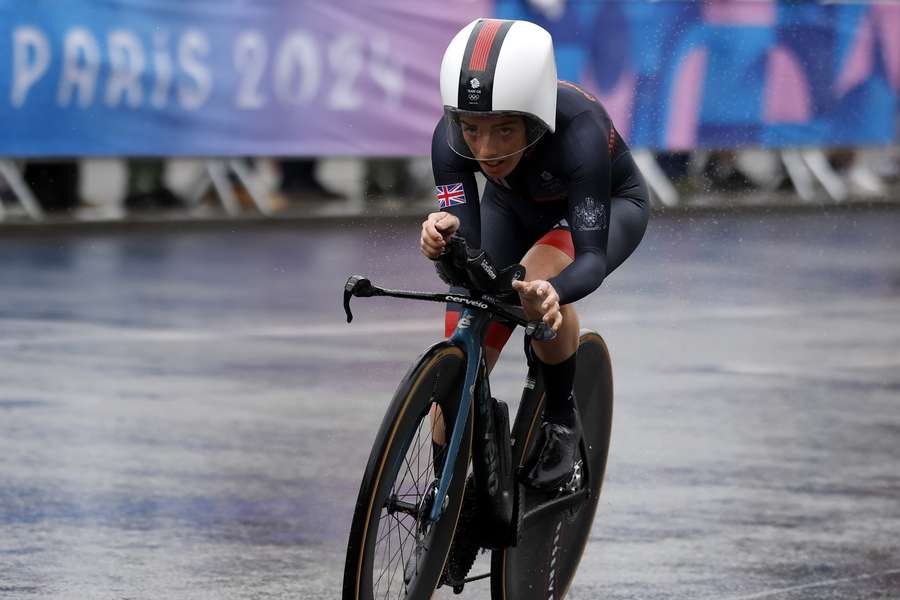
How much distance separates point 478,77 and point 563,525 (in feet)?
5.08

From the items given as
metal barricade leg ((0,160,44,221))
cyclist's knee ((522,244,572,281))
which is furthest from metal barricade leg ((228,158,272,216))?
cyclist's knee ((522,244,572,281))

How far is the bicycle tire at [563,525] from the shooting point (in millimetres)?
6008

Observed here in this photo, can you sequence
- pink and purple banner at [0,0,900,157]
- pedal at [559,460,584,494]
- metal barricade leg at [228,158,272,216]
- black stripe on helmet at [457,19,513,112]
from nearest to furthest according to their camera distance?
black stripe on helmet at [457,19,513,112] < pedal at [559,460,584,494] < pink and purple banner at [0,0,900,157] < metal barricade leg at [228,158,272,216]

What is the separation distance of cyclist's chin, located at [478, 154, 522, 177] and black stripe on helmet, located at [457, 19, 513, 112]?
0.25 m

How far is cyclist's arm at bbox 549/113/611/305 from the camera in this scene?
5555 mm

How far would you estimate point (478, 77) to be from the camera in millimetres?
5371

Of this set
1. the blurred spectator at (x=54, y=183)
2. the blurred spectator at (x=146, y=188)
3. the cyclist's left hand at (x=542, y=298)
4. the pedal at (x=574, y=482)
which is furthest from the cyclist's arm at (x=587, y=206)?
the blurred spectator at (x=146, y=188)

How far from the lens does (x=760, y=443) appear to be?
366 inches

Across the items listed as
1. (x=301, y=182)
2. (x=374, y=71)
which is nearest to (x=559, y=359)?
(x=374, y=71)

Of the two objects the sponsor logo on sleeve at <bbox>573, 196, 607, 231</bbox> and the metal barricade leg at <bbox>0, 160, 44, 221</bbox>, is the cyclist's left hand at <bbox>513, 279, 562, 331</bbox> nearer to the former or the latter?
the sponsor logo on sleeve at <bbox>573, 196, 607, 231</bbox>

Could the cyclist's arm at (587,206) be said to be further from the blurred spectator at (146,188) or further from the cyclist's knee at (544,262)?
the blurred spectator at (146,188)

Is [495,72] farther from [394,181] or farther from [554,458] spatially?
[394,181]

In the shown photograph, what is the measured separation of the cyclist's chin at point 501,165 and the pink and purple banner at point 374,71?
13.3 metres

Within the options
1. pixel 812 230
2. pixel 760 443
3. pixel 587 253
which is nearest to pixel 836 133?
pixel 812 230
